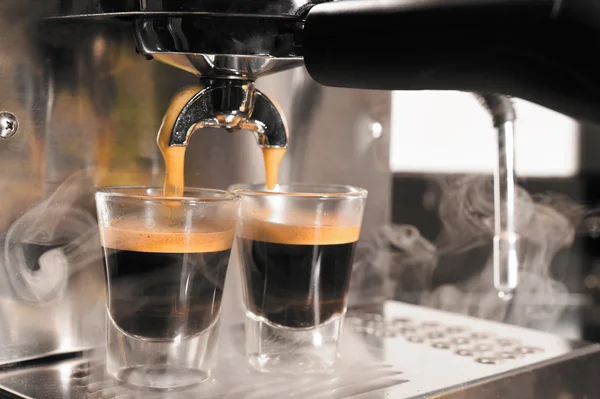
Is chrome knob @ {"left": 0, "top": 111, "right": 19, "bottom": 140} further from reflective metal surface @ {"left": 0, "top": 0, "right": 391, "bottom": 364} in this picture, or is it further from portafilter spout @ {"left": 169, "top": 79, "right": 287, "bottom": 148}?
portafilter spout @ {"left": 169, "top": 79, "right": 287, "bottom": 148}

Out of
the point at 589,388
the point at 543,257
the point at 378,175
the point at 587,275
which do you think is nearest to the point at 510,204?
the point at 589,388

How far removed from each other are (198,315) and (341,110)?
346 millimetres

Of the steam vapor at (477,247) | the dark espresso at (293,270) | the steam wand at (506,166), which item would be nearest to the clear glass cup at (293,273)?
the dark espresso at (293,270)

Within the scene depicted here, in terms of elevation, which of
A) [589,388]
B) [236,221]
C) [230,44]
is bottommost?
[589,388]

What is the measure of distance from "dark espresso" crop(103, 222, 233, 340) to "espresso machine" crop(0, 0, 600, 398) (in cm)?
4

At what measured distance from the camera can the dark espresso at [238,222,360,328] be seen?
0.57 metres

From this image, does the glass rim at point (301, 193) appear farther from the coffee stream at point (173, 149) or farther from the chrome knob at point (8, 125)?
the chrome knob at point (8, 125)

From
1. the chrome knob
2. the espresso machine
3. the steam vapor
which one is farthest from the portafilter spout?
the steam vapor

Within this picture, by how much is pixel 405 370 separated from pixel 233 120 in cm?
21

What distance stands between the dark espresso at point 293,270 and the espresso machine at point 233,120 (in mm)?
45

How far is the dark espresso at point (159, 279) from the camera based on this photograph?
51 centimetres

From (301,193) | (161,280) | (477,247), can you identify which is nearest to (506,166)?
(301,193)

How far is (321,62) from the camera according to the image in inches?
17.5

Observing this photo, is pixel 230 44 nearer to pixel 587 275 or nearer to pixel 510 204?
pixel 510 204
